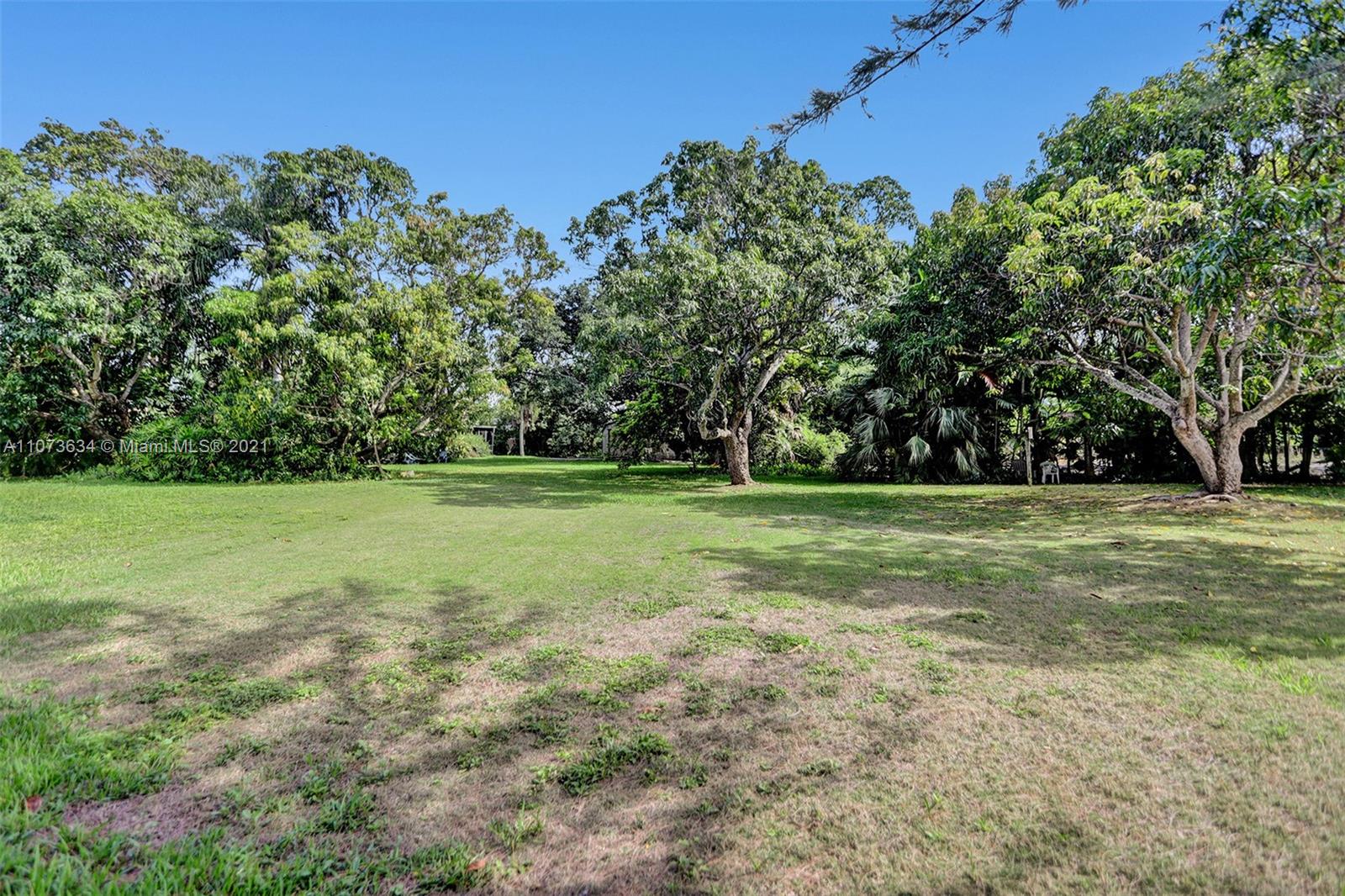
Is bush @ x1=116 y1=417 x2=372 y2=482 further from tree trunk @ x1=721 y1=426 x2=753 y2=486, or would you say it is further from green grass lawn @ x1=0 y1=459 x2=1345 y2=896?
green grass lawn @ x1=0 y1=459 x2=1345 y2=896

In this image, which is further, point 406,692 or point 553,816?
point 406,692

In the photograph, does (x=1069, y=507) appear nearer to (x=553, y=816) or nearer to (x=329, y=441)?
(x=553, y=816)

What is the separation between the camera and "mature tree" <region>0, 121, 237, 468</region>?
1459cm

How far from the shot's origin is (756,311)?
12734 mm

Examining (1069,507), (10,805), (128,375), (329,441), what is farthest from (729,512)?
(128,375)

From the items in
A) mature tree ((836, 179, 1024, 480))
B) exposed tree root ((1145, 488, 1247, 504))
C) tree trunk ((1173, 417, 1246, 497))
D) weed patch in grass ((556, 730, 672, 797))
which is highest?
mature tree ((836, 179, 1024, 480))

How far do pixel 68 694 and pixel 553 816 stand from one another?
103 inches

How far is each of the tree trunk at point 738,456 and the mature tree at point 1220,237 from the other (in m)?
6.69

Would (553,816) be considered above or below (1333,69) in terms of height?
below

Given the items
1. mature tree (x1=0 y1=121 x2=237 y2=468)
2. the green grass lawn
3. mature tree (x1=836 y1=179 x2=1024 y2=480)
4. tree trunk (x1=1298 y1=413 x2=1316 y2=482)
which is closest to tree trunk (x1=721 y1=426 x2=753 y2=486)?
mature tree (x1=836 y1=179 x2=1024 y2=480)

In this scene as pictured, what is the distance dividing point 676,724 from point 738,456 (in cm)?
1216

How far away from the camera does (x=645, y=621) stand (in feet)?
12.9

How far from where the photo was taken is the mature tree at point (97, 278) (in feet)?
47.9

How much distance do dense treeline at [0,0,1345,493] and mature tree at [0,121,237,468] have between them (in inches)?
3.1
